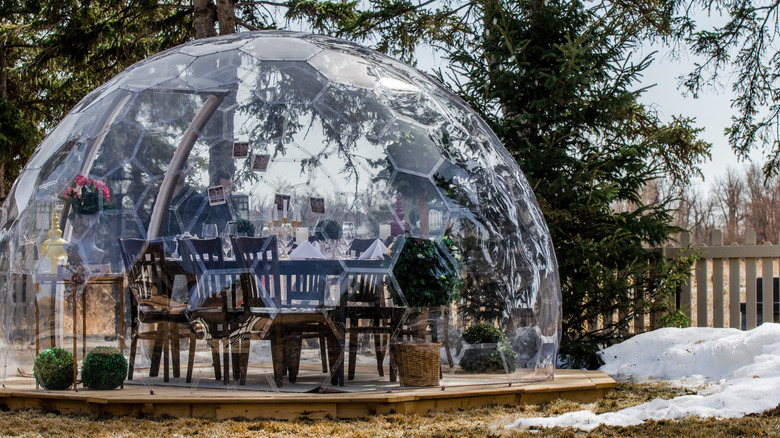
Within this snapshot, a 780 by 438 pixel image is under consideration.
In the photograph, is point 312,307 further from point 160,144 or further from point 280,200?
point 160,144

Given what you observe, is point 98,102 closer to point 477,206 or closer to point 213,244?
point 213,244

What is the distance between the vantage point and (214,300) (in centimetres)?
578

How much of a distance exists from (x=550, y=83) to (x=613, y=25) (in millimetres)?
998

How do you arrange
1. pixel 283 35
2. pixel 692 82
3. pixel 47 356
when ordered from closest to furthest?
pixel 47 356
pixel 283 35
pixel 692 82

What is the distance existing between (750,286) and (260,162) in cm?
565

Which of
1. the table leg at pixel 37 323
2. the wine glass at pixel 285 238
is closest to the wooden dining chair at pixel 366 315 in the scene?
the wine glass at pixel 285 238

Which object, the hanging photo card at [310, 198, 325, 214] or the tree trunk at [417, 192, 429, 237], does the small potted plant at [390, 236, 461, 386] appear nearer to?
the tree trunk at [417, 192, 429, 237]

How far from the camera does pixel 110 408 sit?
5.31 meters

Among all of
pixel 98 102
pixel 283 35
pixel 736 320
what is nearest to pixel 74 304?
pixel 98 102

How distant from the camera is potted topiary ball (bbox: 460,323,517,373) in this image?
610cm

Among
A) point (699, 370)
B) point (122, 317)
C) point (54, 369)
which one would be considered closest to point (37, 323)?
point (54, 369)

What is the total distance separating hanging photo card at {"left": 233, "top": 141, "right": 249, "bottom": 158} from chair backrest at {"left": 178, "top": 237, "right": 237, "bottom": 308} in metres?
0.83

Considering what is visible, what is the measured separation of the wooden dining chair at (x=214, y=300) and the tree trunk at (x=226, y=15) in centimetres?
602

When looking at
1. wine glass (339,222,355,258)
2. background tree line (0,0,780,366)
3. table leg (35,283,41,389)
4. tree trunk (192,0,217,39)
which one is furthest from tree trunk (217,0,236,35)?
table leg (35,283,41,389)
